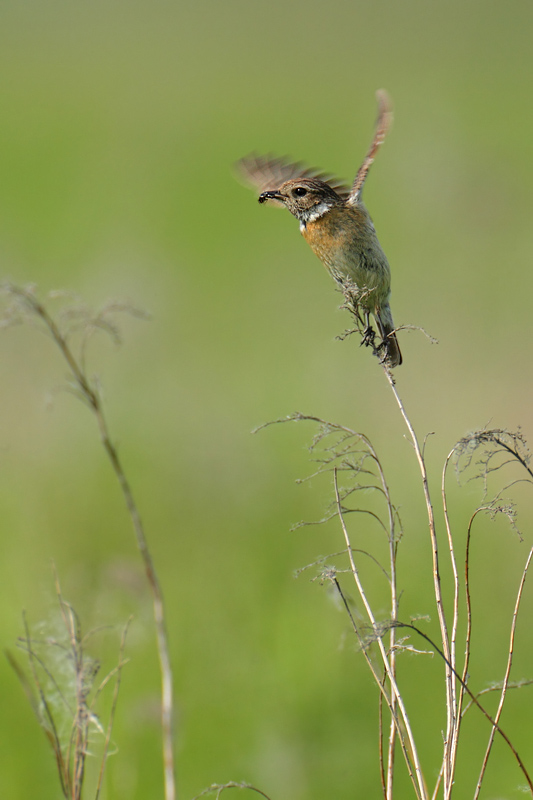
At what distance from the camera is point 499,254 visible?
1043cm

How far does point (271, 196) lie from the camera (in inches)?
135

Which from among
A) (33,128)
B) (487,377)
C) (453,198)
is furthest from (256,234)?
(33,128)

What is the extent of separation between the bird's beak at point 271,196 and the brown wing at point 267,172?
14 centimetres

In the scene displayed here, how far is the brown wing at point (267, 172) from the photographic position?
3.71 m

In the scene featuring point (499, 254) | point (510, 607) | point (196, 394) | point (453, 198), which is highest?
point (499, 254)

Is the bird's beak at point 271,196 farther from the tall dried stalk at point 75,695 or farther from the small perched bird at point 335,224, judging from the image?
the tall dried stalk at point 75,695

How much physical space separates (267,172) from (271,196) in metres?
0.40

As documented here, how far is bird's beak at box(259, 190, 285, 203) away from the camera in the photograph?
11.0ft

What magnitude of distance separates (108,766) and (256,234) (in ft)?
36.7

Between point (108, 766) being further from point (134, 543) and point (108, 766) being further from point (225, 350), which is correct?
point (225, 350)

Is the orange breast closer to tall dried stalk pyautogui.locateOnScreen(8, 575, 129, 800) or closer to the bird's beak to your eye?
the bird's beak

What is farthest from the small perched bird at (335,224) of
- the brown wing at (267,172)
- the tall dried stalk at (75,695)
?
the tall dried stalk at (75,695)

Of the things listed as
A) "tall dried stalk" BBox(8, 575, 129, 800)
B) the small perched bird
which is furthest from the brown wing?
"tall dried stalk" BBox(8, 575, 129, 800)

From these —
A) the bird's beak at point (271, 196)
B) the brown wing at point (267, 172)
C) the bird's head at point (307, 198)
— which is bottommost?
the bird's beak at point (271, 196)
